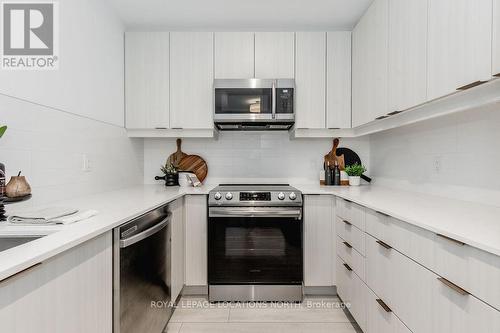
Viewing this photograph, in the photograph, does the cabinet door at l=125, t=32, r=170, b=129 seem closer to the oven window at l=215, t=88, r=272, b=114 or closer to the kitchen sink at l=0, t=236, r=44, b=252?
the oven window at l=215, t=88, r=272, b=114

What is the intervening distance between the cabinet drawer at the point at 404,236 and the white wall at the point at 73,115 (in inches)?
74.2

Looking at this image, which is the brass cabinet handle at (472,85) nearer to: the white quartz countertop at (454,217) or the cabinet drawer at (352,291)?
the white quartz countertop at (454,217)

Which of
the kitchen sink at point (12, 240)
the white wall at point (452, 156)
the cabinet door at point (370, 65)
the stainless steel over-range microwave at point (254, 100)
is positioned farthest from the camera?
the stainless steel over-range microwave at point (254, 100)

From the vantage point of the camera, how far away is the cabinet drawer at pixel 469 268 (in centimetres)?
82

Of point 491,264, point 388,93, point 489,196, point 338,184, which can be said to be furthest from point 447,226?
point 338,184

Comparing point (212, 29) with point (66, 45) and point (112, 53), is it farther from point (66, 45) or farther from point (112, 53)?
point (66, 45)

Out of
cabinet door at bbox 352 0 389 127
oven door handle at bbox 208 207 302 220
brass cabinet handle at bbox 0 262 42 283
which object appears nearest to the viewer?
brass cabinet handle at bbox 0 262 42 283

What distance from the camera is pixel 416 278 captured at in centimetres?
121

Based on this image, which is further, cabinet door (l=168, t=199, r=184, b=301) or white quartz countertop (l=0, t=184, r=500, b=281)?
cabinet door (l=168, t=199, r=184, b=301)

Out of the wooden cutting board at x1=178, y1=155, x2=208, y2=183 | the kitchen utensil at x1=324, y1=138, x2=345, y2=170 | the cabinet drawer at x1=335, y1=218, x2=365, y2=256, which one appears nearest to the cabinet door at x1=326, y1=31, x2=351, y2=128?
the kitchen utensil at x1=324, y1=138, x2=345, y2=170

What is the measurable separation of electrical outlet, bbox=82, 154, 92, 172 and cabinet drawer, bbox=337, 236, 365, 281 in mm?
1959

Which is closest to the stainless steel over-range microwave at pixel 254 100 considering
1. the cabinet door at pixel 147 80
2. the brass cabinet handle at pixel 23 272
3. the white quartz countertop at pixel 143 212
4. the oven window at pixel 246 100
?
the oven window at pixel 246 100

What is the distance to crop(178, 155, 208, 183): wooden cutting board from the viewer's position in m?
3.04

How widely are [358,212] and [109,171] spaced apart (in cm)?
197
